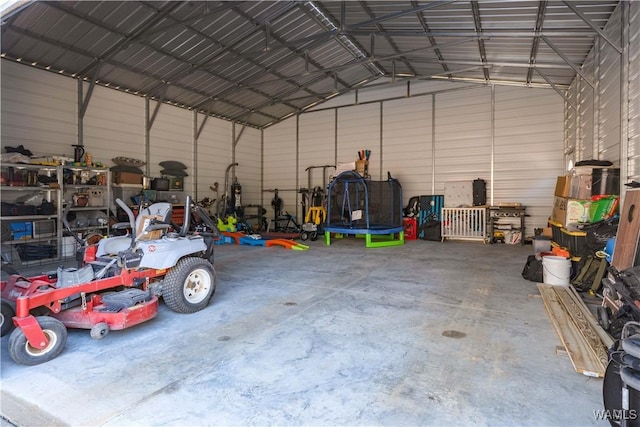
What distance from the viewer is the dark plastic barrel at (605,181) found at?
5145mm

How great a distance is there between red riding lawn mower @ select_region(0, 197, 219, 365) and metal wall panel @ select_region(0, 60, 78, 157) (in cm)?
537

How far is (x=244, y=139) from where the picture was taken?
13.4m

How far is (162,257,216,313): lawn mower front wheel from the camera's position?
352 centimetres

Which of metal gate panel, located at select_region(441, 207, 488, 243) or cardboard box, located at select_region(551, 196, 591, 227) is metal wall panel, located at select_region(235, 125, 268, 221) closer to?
metal gate panel, located at select_region(441, 207, 488, 243)

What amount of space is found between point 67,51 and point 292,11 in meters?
4.81

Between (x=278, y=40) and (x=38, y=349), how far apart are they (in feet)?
26.6

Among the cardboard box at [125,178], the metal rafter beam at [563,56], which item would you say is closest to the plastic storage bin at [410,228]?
the metal rafter beam at [563,56]

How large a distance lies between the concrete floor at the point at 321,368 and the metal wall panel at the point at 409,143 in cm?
732

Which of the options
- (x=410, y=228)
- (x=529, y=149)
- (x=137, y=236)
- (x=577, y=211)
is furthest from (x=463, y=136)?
(x=137, y=236)

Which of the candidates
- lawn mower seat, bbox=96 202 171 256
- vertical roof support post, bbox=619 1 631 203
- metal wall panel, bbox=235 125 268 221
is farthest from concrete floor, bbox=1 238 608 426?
metal wall panel, bbox=235 125 268 221

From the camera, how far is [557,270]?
15.2 feet

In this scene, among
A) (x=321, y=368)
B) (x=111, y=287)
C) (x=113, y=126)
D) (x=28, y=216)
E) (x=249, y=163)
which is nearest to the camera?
(x=321, y=368)

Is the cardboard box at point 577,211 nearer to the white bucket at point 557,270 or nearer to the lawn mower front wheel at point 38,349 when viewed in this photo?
the white bucket at point 557,270

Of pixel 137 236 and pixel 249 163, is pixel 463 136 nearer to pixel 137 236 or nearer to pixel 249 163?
pixel 249 163
